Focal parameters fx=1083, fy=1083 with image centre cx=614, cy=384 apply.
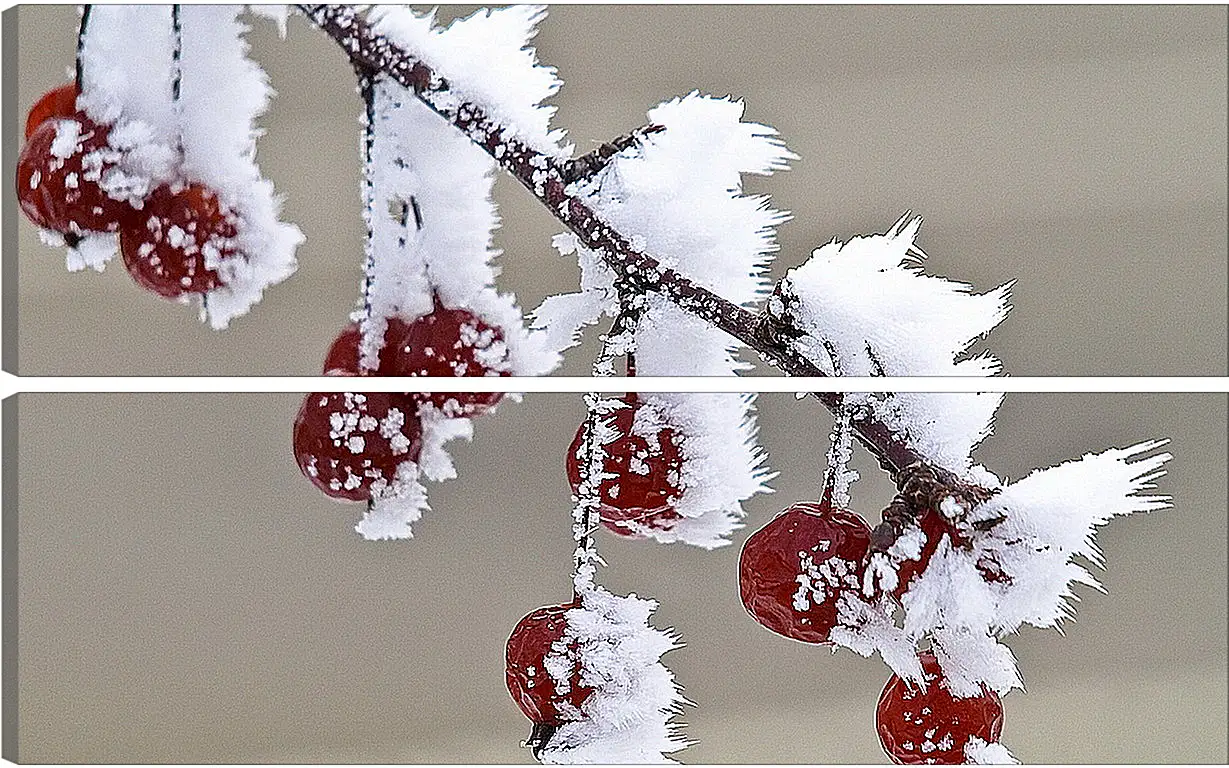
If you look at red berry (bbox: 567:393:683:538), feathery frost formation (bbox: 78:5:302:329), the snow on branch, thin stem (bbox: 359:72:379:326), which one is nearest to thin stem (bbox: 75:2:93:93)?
feathery frost formation (bbox: 78:5:302:329)

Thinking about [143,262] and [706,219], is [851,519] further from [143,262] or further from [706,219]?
[143,262]

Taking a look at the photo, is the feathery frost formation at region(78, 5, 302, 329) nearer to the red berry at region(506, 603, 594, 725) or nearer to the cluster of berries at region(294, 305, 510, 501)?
the cluster of berries at region(294, 305, 510, 501)

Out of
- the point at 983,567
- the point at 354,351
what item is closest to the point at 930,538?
the point at 983,567

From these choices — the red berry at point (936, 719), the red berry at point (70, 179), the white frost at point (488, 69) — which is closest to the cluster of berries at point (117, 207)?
the red berry at point (70, 179)

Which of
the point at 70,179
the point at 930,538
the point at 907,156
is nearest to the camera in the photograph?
the point at 930,538

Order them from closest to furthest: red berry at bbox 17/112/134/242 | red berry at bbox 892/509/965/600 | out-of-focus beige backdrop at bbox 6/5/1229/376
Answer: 1. red berry at bbox 892/509/965/600
2. red berry at bbox 17/112/134/242
3. out-of-focus beige backdrop at bbox 6/5/1229/376

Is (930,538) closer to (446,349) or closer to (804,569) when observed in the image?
(804,569)
